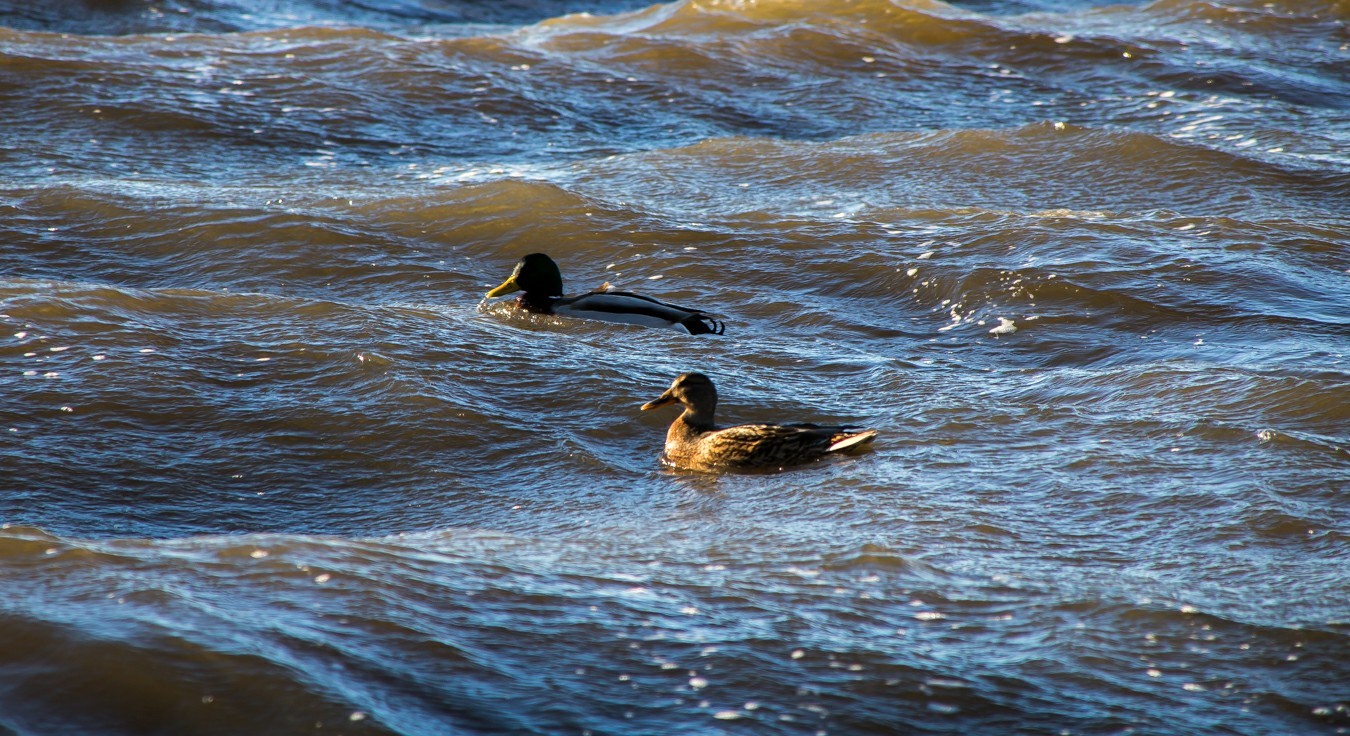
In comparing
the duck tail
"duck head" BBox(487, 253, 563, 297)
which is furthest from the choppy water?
"duck head" BBox(487, 253, 563, 297)

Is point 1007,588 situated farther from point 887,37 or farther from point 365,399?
point 887,37

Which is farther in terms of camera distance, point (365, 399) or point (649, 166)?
point (649, 166)

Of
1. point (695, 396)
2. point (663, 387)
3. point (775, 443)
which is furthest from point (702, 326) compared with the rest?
point (775, 443)

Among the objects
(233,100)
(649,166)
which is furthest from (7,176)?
(649,166)

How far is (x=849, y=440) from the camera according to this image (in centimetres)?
623

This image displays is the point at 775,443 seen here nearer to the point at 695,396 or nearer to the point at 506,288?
the point at 695,396

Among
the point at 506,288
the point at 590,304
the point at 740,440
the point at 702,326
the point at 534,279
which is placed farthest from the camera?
the point at 534,279

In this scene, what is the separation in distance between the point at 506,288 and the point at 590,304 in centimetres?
59

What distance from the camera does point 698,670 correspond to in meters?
4.37

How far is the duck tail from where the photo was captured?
6207 mm

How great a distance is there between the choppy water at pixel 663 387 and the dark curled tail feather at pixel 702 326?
0.18 metres

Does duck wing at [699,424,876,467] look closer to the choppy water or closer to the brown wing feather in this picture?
the brown wing feather

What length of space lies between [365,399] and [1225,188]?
699 centimetres

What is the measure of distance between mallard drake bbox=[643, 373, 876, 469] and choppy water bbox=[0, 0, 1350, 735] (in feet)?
0.36
